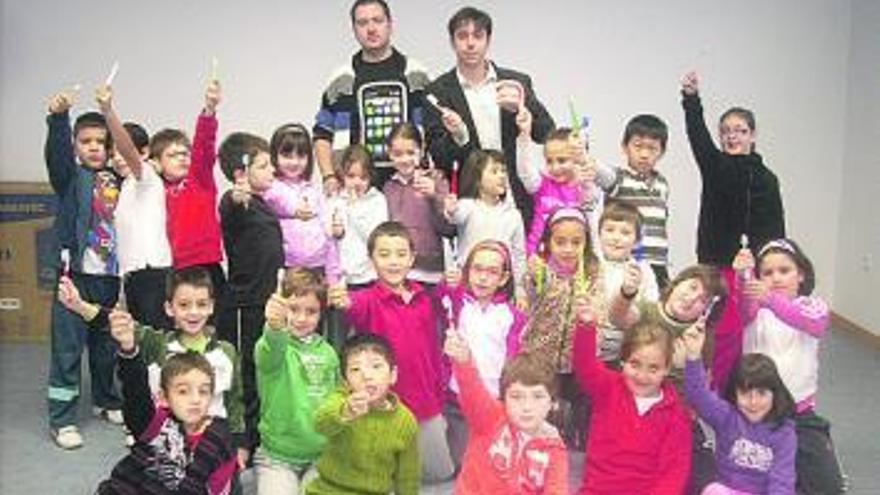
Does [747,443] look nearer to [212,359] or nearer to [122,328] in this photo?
[212,359]

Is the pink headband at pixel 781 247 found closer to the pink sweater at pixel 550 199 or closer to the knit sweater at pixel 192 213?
the pink sweater at pixel 550 199

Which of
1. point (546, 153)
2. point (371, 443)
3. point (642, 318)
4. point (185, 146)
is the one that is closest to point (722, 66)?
point (546, 153)

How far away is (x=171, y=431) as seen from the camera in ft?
9.88

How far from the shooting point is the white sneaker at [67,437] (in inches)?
154

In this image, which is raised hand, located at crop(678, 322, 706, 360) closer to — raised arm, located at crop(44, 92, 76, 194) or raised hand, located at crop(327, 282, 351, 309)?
raised hand, located at crop(327, 282, 351, 309)

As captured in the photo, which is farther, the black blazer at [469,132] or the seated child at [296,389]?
the black blazer at [469,132]

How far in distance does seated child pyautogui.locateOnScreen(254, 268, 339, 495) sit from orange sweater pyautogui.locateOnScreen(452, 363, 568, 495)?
0.44 m

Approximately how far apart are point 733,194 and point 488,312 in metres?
1.14

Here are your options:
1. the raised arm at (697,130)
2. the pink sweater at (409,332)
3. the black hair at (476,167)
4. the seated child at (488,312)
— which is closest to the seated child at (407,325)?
the pink sweater at (409,332)

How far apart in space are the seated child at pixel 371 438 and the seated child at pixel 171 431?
301 mm

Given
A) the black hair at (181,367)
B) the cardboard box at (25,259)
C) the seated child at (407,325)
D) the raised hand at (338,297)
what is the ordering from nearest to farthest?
the black hair at (181,367)
the raised hand at (338,297)
the seated child at (407,325)
the cardboard box at (25,259)

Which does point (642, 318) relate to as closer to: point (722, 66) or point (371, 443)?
point (371, 443)

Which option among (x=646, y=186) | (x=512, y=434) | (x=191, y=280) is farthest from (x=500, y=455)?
(x=646, y=186)

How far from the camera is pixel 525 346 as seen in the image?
3668 mm
